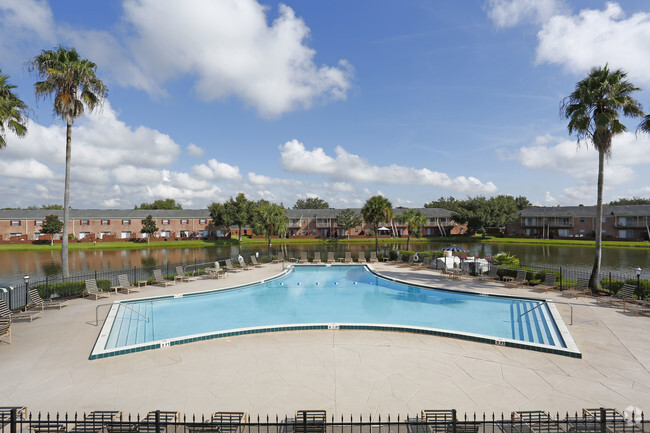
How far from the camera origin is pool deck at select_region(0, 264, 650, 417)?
6.84m

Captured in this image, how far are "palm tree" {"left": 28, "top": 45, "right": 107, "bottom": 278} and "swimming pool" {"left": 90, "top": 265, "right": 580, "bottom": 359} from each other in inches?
314

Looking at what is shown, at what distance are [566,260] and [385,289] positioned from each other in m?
28.9

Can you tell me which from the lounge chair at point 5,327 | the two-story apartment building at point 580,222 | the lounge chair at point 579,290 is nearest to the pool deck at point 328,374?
the lounge chair at point 5,327

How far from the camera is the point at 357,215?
71250 millimetres

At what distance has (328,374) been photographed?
27.0 ft

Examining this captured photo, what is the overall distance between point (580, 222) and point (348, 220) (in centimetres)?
4673

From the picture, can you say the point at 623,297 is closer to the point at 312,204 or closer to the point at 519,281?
the point at 519,281

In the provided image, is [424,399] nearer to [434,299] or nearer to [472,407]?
[472,407]

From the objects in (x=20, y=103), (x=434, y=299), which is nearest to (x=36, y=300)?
(x=20, y=103)

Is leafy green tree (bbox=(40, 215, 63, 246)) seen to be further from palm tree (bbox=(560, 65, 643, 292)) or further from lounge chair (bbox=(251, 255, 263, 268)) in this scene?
palm tree (bbox=(560, 65, 643, 292))

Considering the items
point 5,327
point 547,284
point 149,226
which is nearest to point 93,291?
point 5,327

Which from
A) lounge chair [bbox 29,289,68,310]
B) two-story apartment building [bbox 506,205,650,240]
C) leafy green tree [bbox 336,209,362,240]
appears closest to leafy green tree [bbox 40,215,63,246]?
leafy green tree [bbox 336,209,362,240]

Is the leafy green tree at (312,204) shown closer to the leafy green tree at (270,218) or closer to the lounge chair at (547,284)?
the leafy green tree at (270,218)

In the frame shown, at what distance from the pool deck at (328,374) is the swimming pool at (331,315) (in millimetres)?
416
